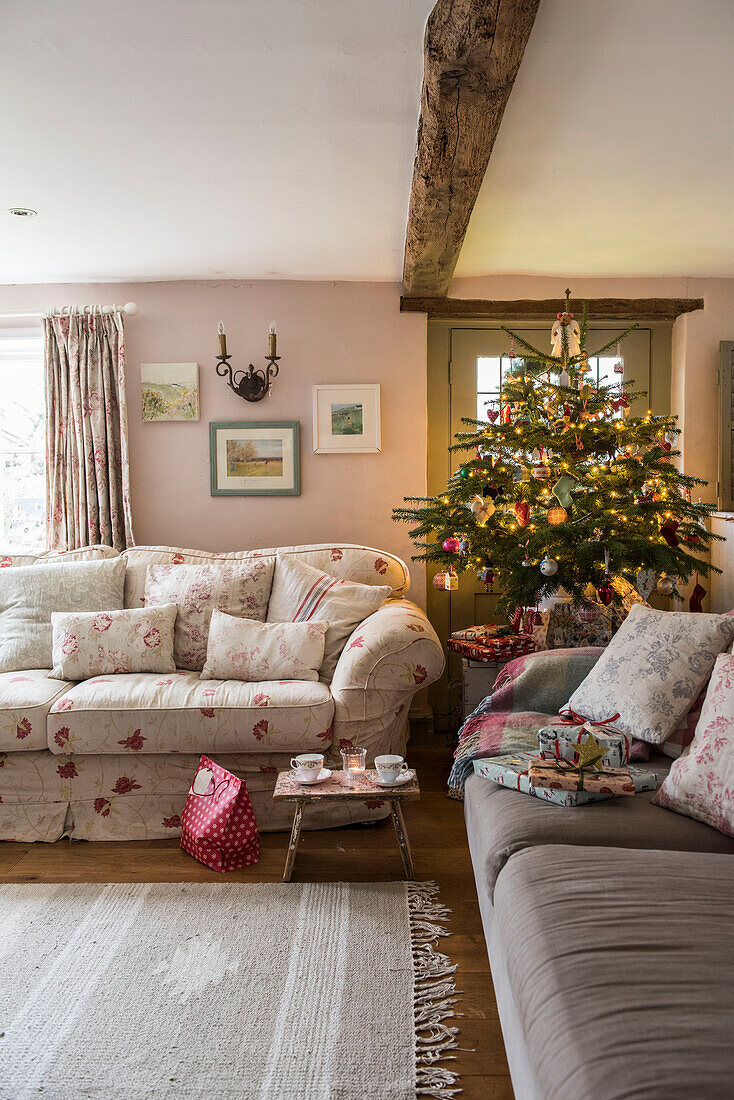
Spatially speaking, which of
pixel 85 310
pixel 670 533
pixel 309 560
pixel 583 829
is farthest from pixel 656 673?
pixel 85 310

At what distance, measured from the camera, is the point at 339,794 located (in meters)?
2.35

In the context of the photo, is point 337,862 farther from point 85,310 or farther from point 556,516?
point 85,310

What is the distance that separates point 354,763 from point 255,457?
1.99m

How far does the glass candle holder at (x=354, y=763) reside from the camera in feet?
8.13

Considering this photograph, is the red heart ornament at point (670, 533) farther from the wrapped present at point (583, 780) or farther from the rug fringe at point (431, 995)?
the rug fringe at point (431, 995)

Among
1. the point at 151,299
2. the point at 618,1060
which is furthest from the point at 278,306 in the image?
the point at 618,1060

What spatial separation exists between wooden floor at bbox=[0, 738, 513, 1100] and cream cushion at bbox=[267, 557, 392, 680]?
667mm

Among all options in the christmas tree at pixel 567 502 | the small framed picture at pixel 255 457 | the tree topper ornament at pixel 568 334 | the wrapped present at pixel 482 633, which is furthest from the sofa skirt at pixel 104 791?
the tree topper ornament at pixel 568 334

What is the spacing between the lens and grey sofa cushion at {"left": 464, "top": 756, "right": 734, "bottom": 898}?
1671 millimetres

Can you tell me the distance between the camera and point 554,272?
3906 millimetres

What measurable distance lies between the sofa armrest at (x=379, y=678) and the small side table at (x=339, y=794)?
280 mm

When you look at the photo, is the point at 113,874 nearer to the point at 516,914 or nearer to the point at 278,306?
the point at 516,914

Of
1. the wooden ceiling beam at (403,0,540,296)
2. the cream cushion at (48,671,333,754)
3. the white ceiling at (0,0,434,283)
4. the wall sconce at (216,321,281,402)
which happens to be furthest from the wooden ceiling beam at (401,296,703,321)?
the cream cushion at (48,671,333,754)

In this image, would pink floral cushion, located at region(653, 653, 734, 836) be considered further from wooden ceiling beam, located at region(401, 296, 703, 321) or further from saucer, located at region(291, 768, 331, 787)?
wooden ceiling beam, located at region(401, 296, 703, 321)
